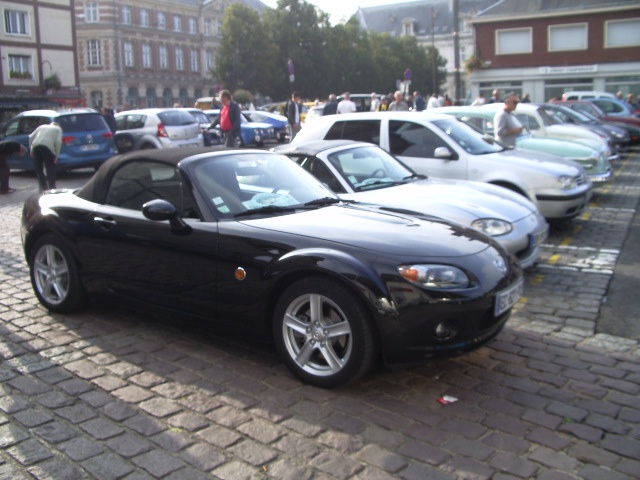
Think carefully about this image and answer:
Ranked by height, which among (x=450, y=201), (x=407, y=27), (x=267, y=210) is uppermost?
(x=407, y=27)

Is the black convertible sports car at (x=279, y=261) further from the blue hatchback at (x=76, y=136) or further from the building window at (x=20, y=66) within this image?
the building window at (x=20, y=66)

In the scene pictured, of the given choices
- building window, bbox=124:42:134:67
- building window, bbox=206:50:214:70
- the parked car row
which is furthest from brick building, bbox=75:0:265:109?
the parked car row

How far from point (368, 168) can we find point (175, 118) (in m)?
13.0

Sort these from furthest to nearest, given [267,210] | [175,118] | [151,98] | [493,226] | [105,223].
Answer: [151,98] < [175,118] < [493,226] < [105,223] < [267,210]

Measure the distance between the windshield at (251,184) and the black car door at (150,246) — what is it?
0.18m

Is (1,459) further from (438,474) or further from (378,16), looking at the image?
(378,16)

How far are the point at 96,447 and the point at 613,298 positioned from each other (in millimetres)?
4897

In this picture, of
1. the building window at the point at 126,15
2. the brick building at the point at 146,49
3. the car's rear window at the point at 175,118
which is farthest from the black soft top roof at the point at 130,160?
the building window at the point at 126,15

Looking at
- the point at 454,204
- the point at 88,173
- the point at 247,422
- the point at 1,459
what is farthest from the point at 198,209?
the point at 88,173

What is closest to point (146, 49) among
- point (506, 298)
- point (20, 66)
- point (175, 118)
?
point (20, 66)

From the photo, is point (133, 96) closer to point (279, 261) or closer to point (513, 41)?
point (513, 41)

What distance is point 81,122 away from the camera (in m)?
17.3

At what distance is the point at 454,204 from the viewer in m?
7.05

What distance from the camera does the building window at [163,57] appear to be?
257ft
